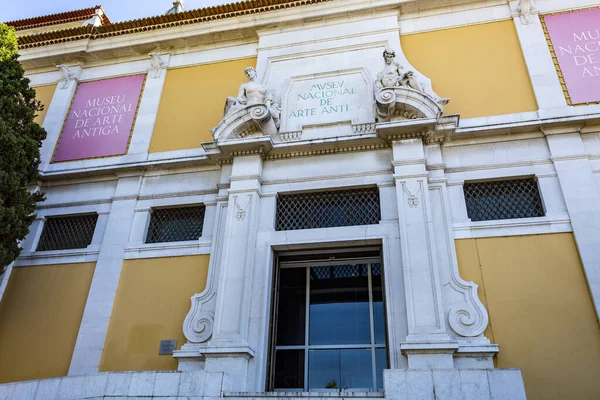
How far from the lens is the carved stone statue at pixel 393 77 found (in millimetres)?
9828

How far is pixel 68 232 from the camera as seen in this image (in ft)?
36.7

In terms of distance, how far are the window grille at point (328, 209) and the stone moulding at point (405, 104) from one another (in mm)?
1629

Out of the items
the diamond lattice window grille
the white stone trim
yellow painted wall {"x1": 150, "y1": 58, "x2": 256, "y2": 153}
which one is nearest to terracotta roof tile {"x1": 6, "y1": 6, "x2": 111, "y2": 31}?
yellow painted wall {"x1": 150, "y1": 58, "x2": 256, "y2": 153}

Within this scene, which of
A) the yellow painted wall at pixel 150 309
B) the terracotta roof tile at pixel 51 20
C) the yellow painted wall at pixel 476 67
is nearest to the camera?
the yellow painted wall at pixel 150 309

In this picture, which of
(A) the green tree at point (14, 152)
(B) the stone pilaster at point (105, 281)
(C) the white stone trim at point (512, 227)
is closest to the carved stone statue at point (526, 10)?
(C) the white stone trim at point (512, 227)

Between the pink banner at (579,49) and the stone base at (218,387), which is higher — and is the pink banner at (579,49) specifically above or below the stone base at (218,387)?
above

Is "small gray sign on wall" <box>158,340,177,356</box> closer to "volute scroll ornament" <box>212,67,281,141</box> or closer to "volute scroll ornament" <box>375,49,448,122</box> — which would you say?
"volute scroll ornament" <box>212,67,281,141</box>

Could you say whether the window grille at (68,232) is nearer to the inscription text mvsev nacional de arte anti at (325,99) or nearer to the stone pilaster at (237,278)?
the stone pilaster at (237,278)

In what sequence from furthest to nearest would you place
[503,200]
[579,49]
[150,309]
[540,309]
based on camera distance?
1. [579,49]
2. [150,309]
3. [503,200]
4. [540,309]

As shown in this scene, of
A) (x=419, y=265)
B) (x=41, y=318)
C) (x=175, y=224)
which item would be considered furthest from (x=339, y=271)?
(x=41, y=318)

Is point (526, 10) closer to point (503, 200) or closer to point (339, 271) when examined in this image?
point (503, 200)

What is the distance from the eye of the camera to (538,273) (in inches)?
320

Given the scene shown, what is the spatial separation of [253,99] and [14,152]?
5.19 m

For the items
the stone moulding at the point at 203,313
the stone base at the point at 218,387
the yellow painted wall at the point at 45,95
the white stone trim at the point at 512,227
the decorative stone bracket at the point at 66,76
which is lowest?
the stone base at the point at 218,387
